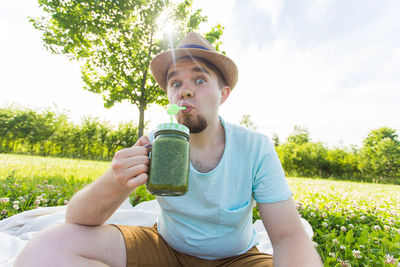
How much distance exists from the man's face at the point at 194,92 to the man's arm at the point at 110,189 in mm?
419

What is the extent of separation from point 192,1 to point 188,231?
36.9 ft

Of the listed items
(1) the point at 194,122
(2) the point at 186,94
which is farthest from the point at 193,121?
(2) the point at 186,94

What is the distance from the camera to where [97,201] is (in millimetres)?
1362

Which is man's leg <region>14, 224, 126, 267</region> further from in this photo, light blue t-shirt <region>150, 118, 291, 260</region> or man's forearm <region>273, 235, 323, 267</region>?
man's forearm <region>273, 235, 323, 267</region>

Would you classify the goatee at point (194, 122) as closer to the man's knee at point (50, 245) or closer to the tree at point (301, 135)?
the man's knee at point (50, 245)

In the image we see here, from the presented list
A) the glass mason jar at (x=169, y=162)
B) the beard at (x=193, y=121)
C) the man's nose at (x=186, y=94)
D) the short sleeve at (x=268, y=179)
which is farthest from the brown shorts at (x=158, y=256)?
the man's nose at (x=186, y=94)

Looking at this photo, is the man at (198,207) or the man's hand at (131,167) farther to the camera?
the man at (198,207)

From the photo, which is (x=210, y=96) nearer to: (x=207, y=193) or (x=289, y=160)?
(x=207, y=193)

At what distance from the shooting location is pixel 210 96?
178 centimetres

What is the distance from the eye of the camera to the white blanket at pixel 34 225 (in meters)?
2.14

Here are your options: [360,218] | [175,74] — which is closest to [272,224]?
[175,74]

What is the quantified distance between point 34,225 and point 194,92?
2.51 metres

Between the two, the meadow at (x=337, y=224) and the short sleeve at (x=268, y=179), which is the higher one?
Result: the short sleeve at (x=268, y=179)

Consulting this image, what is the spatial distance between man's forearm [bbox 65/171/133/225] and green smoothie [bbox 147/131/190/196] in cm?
29
